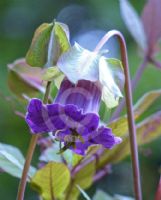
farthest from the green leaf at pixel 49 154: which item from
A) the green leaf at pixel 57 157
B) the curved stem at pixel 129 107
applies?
the curved stem at pixel 129 107

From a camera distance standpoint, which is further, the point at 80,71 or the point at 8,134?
the point at 8,134

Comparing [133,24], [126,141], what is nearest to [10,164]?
[126,141]

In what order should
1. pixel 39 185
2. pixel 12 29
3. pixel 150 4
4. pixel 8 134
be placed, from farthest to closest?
pixel 12 29
pixel 8 134
pixel 150 4
pixel 39 185

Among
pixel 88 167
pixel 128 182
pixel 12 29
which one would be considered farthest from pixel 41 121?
pixel 12 29

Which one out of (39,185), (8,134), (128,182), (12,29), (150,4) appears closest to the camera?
(39,185)

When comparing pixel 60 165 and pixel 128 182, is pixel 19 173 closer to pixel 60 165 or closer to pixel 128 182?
pixel 60 165

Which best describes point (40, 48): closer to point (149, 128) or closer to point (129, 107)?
point (129, 107)

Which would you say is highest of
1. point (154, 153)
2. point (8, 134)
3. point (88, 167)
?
point (88, 167)
